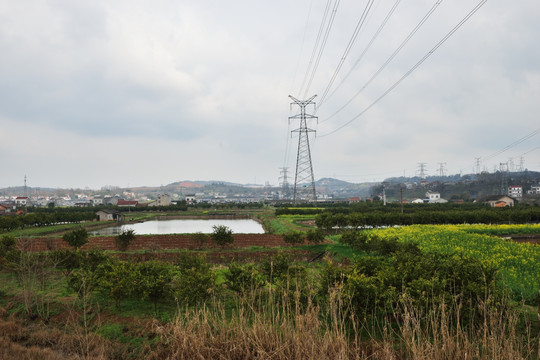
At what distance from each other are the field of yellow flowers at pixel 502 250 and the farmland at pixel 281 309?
0.34 feet

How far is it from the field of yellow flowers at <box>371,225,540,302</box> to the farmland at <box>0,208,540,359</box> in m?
0.10

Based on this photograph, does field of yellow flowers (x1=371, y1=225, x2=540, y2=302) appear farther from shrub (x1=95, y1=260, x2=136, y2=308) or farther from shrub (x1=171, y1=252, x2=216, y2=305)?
shrub (x1=95, y1=260, x2=136, y2=308)

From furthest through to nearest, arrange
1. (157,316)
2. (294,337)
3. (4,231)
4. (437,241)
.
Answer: (4,231) → (437,241) → (157,316) → (294,337)

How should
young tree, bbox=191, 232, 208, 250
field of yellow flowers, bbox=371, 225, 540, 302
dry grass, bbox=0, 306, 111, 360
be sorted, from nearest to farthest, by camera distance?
dry grass, bbox=0, 306, 111, 360 → field of yellow flowers, bbox=371, 225, 540, 302 → young tree, bbox=191, 232, 208, 250

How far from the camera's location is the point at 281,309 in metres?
10.9

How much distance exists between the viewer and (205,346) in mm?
6441

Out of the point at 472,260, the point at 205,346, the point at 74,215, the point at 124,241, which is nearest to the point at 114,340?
the point at 205,346

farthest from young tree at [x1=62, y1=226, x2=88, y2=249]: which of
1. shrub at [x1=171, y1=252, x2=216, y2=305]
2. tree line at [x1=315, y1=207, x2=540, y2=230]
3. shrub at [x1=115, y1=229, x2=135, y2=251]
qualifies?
tree line at [x1=315, y1=207, x2=540, y2=230]

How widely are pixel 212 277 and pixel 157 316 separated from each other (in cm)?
208

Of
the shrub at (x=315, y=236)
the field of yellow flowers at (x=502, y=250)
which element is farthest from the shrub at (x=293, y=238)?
the field of yellow flowers at (x=502, y=250)

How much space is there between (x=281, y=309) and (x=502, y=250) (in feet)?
46.3

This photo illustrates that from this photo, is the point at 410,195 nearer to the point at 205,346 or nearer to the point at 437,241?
the point at 437,241

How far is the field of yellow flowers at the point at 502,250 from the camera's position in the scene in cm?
1162

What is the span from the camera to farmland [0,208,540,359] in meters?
5.88
